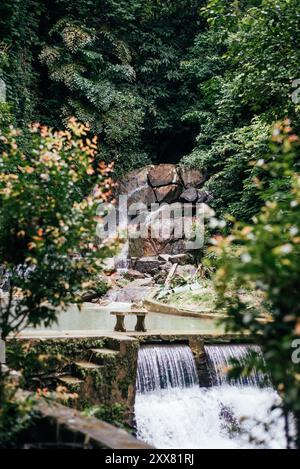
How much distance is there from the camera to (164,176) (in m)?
23.3

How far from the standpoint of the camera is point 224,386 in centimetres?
909

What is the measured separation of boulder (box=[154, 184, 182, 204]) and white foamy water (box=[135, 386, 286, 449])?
47.3ft

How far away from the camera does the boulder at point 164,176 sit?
23.2 metres

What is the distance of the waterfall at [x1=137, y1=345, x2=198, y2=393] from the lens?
869 centimetres

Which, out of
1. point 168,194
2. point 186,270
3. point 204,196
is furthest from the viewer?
point 168,194

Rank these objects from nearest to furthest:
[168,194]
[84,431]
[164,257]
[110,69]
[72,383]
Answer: [84,431], [72,383], [164,257], [168,194], [110,69]

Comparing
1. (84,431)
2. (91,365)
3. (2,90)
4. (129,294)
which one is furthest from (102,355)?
(2,90)

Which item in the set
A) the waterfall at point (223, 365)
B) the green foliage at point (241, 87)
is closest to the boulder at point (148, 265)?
the green foliage at point (241, 87)

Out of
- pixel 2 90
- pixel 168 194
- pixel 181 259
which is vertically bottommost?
pixel 181 259

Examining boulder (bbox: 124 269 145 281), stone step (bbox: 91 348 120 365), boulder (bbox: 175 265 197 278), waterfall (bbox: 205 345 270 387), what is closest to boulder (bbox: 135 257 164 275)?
boulder (bbox: 124 269 145 281)

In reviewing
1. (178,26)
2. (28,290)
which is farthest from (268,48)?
(178,26)

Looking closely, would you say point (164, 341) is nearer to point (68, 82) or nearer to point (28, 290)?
point (28, 290)

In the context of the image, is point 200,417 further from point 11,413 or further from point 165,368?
point 11,413

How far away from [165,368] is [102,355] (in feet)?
4.02
